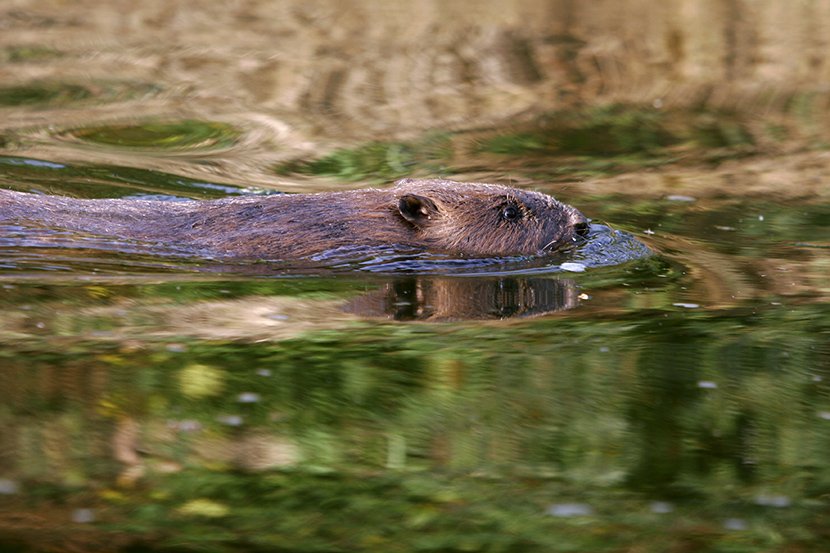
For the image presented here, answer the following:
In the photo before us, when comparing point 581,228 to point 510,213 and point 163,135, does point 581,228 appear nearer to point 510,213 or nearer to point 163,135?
point 510,213

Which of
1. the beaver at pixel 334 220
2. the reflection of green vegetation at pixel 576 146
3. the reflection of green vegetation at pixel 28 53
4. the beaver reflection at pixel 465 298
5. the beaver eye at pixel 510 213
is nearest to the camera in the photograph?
the beaver reflection at pixel 465 298

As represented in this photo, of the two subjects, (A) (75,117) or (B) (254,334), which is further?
(A) (75,117)

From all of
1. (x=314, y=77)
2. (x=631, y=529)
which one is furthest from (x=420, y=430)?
(x=314, y=77)

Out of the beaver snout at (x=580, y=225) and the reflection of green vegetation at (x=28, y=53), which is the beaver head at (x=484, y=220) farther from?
the reflection of green vegetation at (x=28, y=53)

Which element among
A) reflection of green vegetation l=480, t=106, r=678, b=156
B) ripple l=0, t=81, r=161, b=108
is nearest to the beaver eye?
reflection of green vegetation l=480, t=106, r=678, b=156

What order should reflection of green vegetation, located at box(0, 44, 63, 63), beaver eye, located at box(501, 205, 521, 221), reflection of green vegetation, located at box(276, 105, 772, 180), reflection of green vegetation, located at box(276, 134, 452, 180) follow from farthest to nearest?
reflection of green vegetation, located at box(0, 44, 63, 63)
reflection of green vegetation, located at box(276, 105, 772, 180)
reflection of green vegetation, located at box(276, 134, 452, 180)
beaver eye, located at box(501, 205, 521, 221)

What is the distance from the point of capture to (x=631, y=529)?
12.0ft

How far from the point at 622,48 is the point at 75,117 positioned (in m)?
6.74

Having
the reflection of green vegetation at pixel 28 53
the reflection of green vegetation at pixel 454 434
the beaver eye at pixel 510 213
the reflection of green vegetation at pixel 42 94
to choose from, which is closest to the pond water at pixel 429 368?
the reflection of green vegetation at pixel 454 434

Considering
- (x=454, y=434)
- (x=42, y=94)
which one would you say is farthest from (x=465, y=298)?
(x=42, y=94)

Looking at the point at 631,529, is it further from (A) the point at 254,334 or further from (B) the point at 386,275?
(B) the point at 386,275

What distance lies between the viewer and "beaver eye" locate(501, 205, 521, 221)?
22.6 feet

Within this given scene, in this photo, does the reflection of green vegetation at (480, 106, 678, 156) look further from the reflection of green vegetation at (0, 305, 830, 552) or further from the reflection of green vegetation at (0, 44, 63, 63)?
the reflection of green vegetation at (0, 44, 63, 63)

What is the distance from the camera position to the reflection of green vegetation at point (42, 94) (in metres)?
11.4
